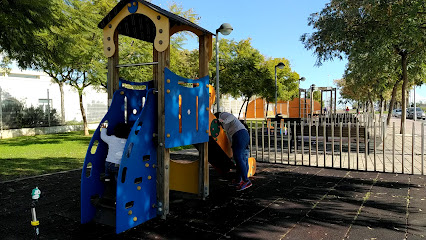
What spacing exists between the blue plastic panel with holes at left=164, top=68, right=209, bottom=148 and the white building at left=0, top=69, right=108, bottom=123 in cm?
1798

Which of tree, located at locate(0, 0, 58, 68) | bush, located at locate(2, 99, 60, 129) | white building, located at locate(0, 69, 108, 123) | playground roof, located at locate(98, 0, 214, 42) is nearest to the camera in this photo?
playground roof, located at locate(98, 0, 214, 42)

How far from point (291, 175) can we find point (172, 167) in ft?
9.83

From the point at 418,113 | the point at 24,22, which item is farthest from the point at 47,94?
the point at 418,113

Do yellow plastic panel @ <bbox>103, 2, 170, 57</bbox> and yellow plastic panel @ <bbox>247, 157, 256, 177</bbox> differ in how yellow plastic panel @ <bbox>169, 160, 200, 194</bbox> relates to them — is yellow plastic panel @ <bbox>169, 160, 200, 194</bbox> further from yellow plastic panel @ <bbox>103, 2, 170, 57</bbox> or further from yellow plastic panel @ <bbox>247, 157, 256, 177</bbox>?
yellow plastic panel @ <bbox>103, 2, 170, 57</bbox>

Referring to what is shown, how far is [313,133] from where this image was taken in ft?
38.6

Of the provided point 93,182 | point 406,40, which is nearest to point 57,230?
point 93,182

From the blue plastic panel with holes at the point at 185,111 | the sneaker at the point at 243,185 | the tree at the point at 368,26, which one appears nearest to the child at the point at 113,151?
the blue plastic panel with holes at the point at 185,111

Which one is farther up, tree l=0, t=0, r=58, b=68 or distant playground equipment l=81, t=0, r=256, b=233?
tree l=0, t=0, r=58, b=68

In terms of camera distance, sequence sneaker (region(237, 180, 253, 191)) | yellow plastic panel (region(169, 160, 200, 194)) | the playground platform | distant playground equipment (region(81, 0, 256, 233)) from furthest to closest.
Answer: sneaker (region(237, 180, 253, 191)) < yellow plastic panel (region(169, 160, 200, 194)) < distant playground equipment (region(81, 0, 256, 233)) < the playground platform

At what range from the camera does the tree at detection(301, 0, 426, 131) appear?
7.88m

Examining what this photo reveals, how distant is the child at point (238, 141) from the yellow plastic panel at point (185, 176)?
869 millimetres

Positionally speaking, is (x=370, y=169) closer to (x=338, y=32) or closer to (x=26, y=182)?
(x=338, y=32)

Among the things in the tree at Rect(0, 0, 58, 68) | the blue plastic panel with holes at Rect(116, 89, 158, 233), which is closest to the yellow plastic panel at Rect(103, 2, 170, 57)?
the blue plastic panel with holes at Rect(116, 89, 158, 233)

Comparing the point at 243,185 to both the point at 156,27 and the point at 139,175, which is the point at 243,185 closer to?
the point at 139,175
